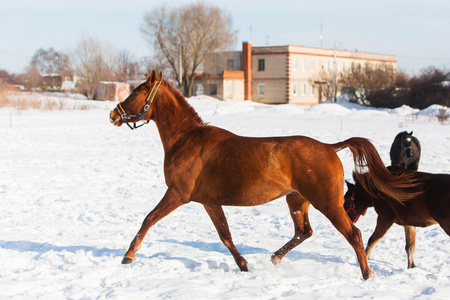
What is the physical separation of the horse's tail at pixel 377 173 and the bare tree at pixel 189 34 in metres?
51.5

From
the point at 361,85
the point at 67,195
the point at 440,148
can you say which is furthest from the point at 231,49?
the point at 67,195

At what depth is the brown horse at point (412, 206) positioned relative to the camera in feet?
18.9

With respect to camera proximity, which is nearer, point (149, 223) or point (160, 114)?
point (149, 223)

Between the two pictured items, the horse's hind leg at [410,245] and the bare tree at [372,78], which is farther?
the bare tree at [372,78]

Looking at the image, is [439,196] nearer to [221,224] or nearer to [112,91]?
[221,224]

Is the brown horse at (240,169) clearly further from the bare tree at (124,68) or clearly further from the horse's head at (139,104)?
the bare tree at (124,68)

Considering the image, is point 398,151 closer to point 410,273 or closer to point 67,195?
point 410,273

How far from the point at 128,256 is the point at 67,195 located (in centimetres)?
496

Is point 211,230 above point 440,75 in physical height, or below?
below

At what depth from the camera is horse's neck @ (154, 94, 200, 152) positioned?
6.09m

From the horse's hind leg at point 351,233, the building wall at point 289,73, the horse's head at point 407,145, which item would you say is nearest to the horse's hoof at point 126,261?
the horse's hind leg at point 351,233

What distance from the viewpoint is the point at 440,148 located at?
51.4ft

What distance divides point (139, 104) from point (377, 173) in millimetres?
2863

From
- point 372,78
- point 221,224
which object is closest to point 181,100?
point 221,224
